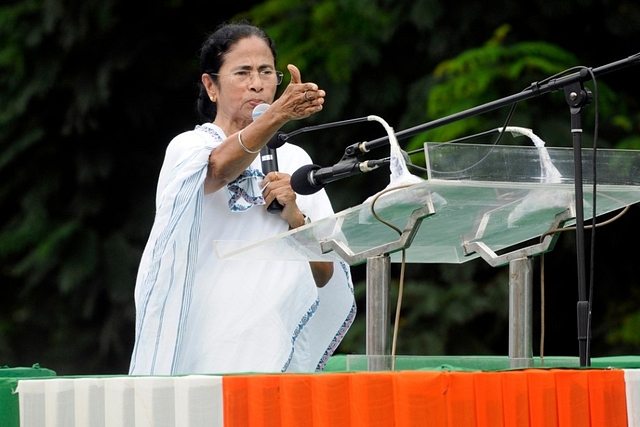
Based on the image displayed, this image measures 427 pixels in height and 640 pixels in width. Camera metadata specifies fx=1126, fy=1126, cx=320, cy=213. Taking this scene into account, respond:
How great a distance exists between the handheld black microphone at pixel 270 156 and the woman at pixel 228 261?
3cm

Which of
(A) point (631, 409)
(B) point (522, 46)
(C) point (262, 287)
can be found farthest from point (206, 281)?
(B) point (522, 46)

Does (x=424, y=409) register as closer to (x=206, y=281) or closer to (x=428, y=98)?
(x=206, y=281)

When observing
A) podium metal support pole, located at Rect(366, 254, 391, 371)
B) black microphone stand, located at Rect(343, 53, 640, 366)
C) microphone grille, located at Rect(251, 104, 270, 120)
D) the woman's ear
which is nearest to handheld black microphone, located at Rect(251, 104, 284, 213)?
microphone grille, located at Rect(251, 104, 270, 120)

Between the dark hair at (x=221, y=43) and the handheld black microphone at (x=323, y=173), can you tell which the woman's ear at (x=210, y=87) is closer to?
the dark hair at (x=221, y=43)

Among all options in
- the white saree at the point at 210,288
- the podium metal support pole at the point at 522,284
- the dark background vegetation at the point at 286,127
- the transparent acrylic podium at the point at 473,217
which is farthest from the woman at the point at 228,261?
the dark background vegetation at the point at 286,127

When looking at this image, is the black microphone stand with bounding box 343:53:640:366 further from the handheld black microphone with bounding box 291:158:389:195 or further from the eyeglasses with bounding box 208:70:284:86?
the eyeglasses with bounding box 208:70:284:86

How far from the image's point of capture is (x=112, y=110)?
22.8 feet

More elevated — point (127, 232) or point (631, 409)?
point (127, 232)

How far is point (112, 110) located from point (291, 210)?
4.17m

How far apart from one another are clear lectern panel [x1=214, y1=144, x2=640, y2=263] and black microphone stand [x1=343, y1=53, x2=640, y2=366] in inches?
2.4

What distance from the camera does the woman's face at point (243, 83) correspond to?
10.3 ft

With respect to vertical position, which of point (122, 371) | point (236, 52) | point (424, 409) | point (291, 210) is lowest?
point (122, 371)

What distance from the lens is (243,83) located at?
3150 mm

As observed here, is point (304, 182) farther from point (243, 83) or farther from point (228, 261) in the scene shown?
point (243, 83)
